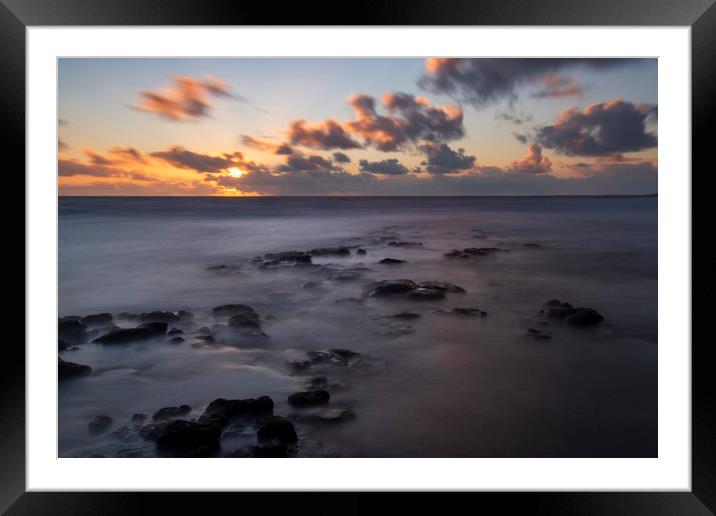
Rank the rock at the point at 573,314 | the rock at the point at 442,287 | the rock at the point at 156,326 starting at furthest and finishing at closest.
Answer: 1. the rock at the point at 442,287
2. the rock at the point at 573,314
3. the rock at the point at 156,326

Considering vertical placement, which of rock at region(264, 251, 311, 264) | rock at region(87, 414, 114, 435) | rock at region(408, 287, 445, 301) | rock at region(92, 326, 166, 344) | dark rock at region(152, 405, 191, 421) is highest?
rock at region(264, 251, 311, 264)

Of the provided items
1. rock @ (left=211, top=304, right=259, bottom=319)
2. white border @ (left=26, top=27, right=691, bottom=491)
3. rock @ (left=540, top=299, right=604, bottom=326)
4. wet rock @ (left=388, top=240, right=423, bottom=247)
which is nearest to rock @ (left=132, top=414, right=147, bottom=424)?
white border @ (left=26, top=27, right=691, bottom=491)

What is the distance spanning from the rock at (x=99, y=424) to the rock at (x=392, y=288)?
3.03 m

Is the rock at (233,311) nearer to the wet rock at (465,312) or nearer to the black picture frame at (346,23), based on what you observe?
the wet rock at (465,312)

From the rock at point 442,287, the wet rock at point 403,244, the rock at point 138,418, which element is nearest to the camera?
the rock at point 138,418

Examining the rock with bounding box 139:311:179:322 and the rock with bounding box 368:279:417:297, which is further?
the rock with bounding box 368:279:417:297

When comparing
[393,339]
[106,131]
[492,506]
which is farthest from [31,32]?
[106,131]

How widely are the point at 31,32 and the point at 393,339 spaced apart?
3.28m

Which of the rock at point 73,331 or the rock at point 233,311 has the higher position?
the rock at point 233,311

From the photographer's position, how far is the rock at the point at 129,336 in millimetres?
3797

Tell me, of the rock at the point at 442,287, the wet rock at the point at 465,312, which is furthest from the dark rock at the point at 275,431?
the rock at the point at 442,287

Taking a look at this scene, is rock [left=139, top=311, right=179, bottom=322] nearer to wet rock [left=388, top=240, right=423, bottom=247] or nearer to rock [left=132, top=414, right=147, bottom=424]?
rock [left=132, top=414, right=147, bottom=424]

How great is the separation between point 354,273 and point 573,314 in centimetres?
289

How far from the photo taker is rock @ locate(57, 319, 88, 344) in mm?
3881
